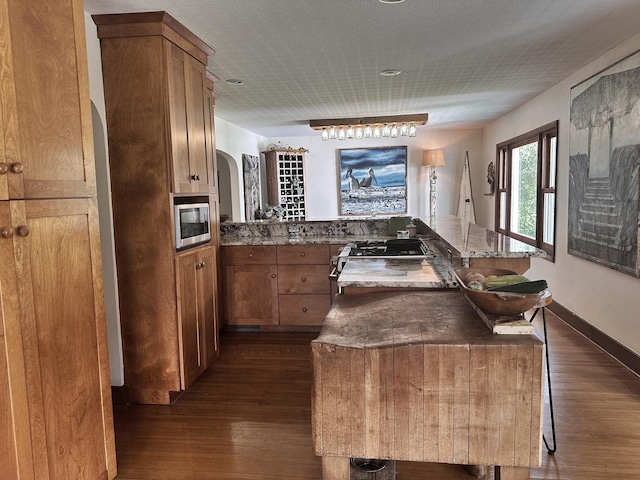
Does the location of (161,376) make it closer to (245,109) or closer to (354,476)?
(354,476)

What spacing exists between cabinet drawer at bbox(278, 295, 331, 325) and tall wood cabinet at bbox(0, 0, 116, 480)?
229cm

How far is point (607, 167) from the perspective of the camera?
11.3ft

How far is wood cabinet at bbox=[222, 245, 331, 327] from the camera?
4.11m

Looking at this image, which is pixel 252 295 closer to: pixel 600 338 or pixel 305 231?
pixel 305 231

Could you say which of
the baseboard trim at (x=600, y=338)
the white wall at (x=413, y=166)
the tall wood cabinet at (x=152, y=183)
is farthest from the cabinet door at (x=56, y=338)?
the white wall at (x=413, y=166)

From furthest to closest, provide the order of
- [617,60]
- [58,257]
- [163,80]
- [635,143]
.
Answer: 1. [617,60]
2. [635,143]
3. [163,80]
4. [58,257]

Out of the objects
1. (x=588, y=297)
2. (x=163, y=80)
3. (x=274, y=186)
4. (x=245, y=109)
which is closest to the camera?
(x=163, y=80)

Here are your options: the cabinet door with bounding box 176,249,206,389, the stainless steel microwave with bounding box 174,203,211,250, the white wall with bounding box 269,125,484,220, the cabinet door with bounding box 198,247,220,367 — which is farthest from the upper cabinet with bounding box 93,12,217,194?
the white wall with bounding box 269,125,484,220

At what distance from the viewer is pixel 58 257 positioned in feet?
5.49

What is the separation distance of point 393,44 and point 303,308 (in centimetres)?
234

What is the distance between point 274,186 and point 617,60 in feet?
16.7

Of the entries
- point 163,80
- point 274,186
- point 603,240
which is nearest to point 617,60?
point 603,240

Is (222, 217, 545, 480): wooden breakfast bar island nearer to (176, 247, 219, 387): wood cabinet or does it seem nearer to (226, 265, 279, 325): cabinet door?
(176, 247, 219, 387): wood cabinet

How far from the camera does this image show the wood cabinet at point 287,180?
24.4ft
